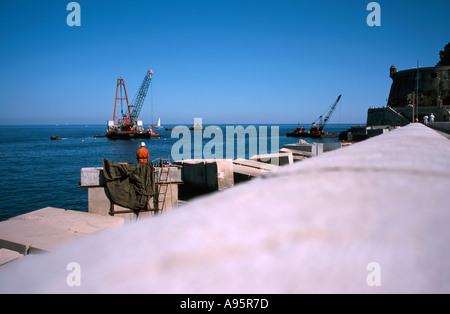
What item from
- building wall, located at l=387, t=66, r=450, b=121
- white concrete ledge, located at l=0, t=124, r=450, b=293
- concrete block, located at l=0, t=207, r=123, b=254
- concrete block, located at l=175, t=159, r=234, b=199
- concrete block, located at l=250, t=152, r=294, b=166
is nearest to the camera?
white concrete ledge, located at l=0, t=124, r=450, b=293

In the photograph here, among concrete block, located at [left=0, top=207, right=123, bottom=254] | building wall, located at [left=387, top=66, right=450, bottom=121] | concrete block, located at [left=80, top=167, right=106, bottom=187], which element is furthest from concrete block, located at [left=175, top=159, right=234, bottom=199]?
building wall, located at [left=387, top=66, right=450, bottom=121]

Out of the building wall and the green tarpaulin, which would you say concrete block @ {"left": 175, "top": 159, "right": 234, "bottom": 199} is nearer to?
the green tarpaulin

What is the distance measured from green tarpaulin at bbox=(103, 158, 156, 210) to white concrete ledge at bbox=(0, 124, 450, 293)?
9979 millimetres

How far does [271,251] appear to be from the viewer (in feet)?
1.54

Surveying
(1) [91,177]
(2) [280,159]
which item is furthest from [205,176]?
(1) [91,177]

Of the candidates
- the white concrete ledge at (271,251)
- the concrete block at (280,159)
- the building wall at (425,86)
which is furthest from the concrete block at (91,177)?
the building wall at (425,86)

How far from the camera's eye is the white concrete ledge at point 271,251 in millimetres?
432

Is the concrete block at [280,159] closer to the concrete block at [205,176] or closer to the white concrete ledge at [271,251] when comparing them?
the concrete block at [205,176]

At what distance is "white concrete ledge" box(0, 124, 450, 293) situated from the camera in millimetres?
432

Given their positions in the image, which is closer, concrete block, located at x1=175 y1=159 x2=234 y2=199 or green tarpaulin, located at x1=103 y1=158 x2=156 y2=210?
green tarpaulin, located at x1=103 y1=158 x2=156 y2=210

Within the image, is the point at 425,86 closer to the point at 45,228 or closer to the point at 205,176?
the point at 205,176

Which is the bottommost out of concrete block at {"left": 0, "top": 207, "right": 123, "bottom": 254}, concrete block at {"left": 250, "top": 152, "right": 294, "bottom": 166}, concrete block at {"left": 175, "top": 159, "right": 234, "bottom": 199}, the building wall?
concrete block at {"left": 0, "top": 207, "right": 123, "bottom": 254}

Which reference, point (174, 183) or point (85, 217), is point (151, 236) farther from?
point (174, 183)
